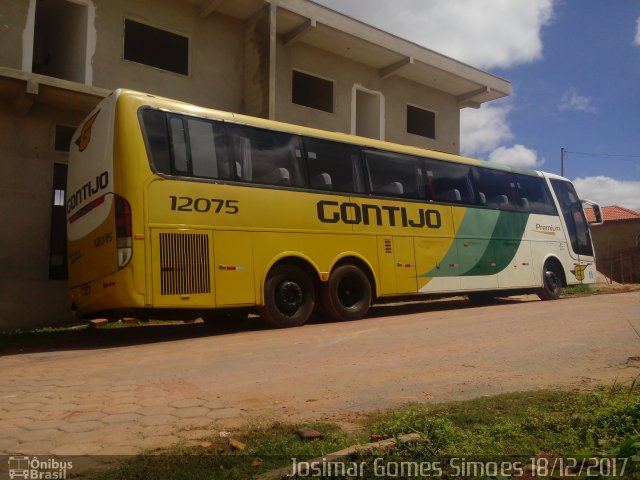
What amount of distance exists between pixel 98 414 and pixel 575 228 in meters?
13.6

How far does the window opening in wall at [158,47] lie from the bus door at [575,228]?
31.9 ft

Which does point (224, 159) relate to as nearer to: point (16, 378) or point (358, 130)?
point (16, 378)

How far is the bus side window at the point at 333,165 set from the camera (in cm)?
972

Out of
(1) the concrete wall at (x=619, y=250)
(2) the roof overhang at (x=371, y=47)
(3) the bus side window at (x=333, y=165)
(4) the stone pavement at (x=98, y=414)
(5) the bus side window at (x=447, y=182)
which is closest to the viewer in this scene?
(4) the stone pavement at (x=98, y=414)

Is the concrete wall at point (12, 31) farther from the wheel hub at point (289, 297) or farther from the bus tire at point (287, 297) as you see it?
the wheel hub at point (289, 297)

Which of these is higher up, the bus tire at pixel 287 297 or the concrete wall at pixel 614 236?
the concrete wall at pixel 614 236

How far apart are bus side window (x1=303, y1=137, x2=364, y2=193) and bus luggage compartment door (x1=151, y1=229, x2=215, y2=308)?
2.42m

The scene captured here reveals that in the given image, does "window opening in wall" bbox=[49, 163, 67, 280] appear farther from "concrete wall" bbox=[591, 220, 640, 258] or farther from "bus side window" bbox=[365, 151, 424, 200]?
"concrete wall" bbox=[591, 220, 640, 258]

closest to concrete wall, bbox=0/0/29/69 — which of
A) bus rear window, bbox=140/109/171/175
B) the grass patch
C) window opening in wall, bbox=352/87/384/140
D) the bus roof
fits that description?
the bus roof

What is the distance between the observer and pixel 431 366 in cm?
581

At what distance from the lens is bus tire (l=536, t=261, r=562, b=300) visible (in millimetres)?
13781

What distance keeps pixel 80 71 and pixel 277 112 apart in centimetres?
501

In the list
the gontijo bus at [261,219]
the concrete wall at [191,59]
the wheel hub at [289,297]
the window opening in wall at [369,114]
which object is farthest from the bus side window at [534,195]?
the concrete wall at [191,59]

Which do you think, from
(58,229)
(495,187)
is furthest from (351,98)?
(58,229)
